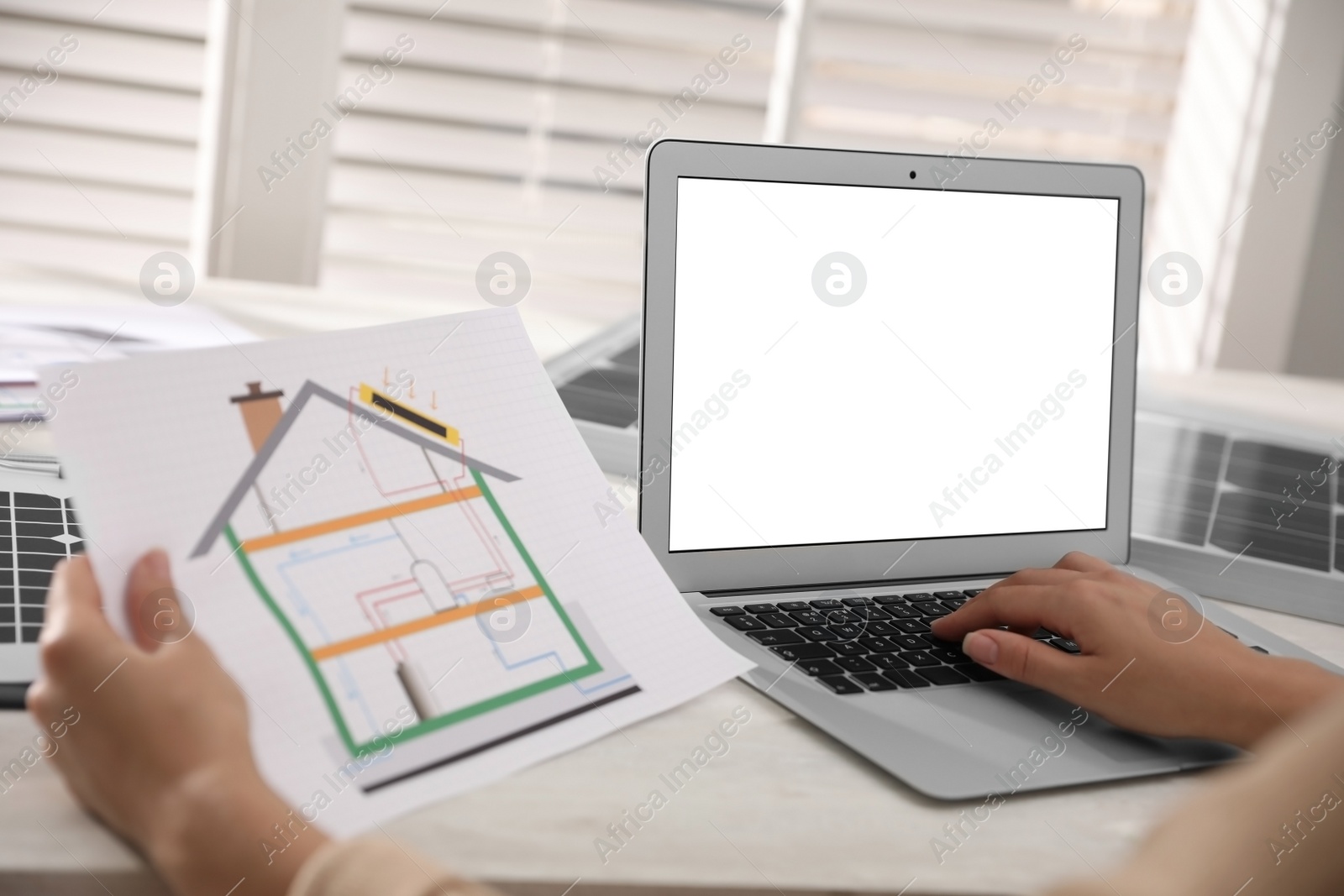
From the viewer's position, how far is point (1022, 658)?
→ 59 centimetres

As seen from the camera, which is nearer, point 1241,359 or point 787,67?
point 787,67

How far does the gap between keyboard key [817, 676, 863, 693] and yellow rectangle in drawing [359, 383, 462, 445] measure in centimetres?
23

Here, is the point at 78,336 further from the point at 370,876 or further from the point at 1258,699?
the point at 1258,699

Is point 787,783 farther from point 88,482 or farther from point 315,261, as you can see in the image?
point 315,261

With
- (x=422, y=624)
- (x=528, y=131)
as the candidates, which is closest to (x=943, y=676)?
(x=422, y=624)

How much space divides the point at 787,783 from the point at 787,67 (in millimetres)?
2056

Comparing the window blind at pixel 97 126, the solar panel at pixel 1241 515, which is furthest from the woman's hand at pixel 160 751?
the window blind at pixel 97 126

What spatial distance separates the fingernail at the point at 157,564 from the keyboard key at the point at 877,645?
1.21 feet

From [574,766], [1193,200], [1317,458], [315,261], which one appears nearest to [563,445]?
[574,766]

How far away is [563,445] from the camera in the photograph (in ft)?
2.06

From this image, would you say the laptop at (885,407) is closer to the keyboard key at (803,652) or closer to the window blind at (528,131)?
the keyboard key at (803,652)

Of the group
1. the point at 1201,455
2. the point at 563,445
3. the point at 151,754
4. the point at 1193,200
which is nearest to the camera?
the point at 151,754

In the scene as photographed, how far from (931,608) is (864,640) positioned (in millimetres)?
80

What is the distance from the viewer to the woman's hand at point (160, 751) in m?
0.40
